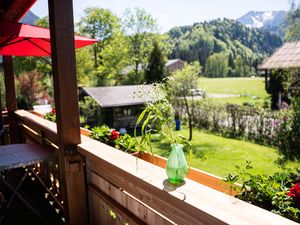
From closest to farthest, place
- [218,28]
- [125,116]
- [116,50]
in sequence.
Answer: [125,116], [116,50], [218,28]

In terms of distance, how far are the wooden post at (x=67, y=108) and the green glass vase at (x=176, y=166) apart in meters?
1.04

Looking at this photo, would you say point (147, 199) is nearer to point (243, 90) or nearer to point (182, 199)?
point (182, 199)

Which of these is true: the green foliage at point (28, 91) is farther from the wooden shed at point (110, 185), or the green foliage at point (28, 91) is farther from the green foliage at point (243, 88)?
the green foliage at point (243, 88)

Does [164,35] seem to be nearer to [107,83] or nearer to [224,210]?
[107,83]

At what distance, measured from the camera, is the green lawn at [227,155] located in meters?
8.91

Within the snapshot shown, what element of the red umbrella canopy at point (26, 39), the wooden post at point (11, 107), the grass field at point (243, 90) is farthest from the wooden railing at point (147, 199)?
the grass field at point (243, 90)

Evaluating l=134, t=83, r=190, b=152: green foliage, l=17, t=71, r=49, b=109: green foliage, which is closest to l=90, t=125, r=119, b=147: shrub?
l=134, t=83, r=190, b=152: green foliage

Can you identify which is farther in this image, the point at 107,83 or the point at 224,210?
the point at 107,83

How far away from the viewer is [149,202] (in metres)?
1.45

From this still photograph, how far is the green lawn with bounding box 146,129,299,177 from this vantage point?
8.91m

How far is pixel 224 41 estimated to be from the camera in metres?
94.9

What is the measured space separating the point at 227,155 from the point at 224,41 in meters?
91.1

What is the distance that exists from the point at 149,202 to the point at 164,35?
27801mm

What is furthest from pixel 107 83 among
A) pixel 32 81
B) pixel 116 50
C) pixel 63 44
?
pixel 63 44
